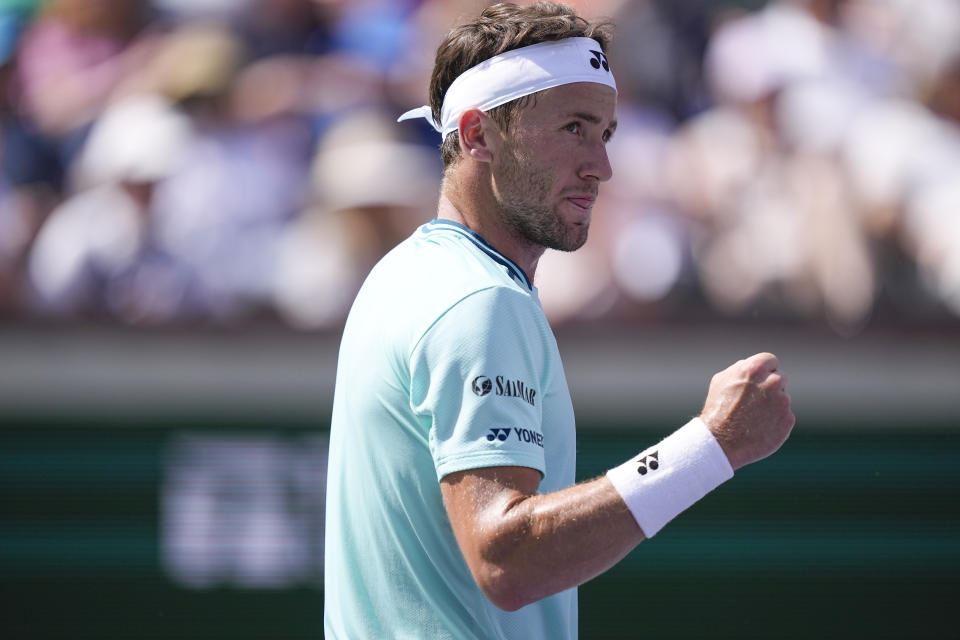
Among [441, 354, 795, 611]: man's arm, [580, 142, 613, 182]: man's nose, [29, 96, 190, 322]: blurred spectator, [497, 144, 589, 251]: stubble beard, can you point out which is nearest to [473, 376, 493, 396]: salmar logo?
[441, 354, 795, 611]: man's arm

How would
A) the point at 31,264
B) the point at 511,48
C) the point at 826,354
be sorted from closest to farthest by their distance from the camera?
the point at 511,48
the point at 826,354
the point at 31,264

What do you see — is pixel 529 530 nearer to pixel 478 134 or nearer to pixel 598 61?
pixel 478 134

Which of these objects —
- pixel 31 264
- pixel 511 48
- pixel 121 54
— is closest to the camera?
pixel 511 48

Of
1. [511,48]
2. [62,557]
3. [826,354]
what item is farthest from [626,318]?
[511,48]

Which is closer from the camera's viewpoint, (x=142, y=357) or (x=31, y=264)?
(x=142, y=357)

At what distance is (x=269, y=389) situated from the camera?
555 centimetres

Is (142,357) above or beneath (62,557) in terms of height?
above

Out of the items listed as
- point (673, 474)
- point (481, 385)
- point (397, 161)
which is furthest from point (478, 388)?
point (397, 161)

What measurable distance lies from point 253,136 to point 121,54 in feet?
2.97

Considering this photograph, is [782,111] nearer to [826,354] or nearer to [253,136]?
[826,354]

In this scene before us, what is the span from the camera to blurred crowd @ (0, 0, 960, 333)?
5773 millimetres

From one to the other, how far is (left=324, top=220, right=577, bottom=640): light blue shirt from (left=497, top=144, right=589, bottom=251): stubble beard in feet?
0.34

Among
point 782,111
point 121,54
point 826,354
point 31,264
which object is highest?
point 121,54

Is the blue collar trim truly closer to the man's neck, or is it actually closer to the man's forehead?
the man's neck
